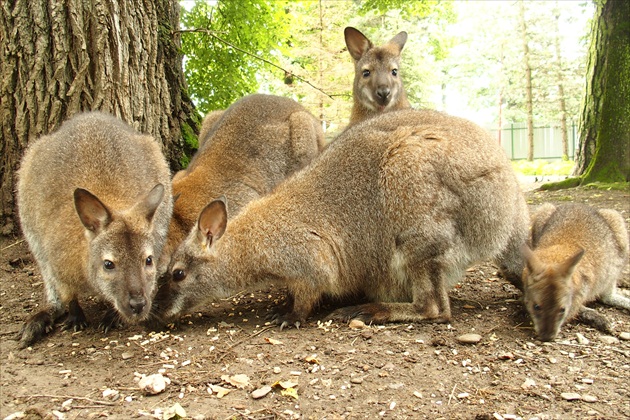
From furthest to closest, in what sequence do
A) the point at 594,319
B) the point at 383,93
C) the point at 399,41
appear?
the point at 399,41
the point at 383,93
the point at 594,319

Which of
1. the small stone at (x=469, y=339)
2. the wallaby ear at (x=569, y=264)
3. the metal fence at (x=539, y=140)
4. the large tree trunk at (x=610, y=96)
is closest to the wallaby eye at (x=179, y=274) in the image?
the small stone at (x=469, y=339)

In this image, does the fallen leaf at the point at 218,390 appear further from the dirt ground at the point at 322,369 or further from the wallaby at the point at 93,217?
the wallaby at the point at 93,217

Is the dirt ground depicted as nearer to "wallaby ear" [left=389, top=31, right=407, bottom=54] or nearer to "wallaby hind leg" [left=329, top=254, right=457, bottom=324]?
"wallaby hind leg" [left=329, top=254, right=457, bottom=324]

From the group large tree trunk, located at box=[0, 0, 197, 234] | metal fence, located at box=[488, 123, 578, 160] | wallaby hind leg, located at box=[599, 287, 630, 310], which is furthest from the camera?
metal fence, located at box=[488, 123, 578, 160]

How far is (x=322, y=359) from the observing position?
4062 millimetres

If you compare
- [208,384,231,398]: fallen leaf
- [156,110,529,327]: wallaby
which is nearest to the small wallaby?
[156,110,529,327]: wallaby

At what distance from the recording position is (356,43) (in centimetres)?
839

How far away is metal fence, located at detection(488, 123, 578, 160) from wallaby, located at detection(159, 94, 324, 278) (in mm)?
31262

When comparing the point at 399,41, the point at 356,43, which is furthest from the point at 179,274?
the point at 399,41

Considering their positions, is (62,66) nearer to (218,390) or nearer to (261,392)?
(218,390)

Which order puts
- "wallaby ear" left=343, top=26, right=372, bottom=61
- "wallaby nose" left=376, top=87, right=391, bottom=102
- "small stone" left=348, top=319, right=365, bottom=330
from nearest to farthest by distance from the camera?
"small stone" left=348, top=319, right=365, bottom=330
"wallaby nose" left=376, top=87, right=391, bottom=102
"wallaby ear" left=343, top=26, right=372, bottom=61

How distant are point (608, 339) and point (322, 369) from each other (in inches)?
85.6

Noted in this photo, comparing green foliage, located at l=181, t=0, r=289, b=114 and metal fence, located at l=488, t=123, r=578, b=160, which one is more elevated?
green foliage, located at l=181, t=0, r=289, b=114

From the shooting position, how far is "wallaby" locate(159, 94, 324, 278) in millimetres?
6270
